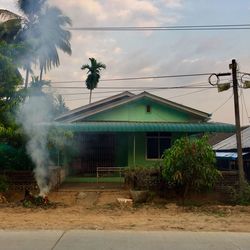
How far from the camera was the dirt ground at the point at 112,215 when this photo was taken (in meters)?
9.41

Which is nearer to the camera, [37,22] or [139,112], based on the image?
[139,112]

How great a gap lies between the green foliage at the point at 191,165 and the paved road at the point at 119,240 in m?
4.29

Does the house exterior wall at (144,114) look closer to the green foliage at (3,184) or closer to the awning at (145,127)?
the awning at (145,127)

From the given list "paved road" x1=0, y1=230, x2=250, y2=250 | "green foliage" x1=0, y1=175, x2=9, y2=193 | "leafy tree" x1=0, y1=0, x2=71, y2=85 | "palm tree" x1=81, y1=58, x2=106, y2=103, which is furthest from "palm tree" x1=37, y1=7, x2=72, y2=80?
"paved road" x1=0, y1=230, x2=250, y2=250

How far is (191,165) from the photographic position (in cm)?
1267

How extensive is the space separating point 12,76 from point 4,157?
3345 mm

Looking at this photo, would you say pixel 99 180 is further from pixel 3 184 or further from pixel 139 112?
pixel 3 184

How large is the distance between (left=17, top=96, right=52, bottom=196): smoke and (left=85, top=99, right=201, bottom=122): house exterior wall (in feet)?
14.6

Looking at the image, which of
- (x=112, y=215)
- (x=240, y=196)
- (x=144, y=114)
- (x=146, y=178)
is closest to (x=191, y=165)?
(x=146, y=178)

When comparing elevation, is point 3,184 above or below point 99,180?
below

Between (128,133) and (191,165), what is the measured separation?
602 centimetres

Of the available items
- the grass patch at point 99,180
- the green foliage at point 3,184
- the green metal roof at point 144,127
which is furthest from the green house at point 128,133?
the green foliage at point 3,184

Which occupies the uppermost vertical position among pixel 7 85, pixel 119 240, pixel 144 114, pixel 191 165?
pixel 7 85

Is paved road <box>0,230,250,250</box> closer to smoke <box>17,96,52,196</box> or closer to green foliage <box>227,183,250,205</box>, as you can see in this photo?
green foliage <box>227,183,250,205</box>
